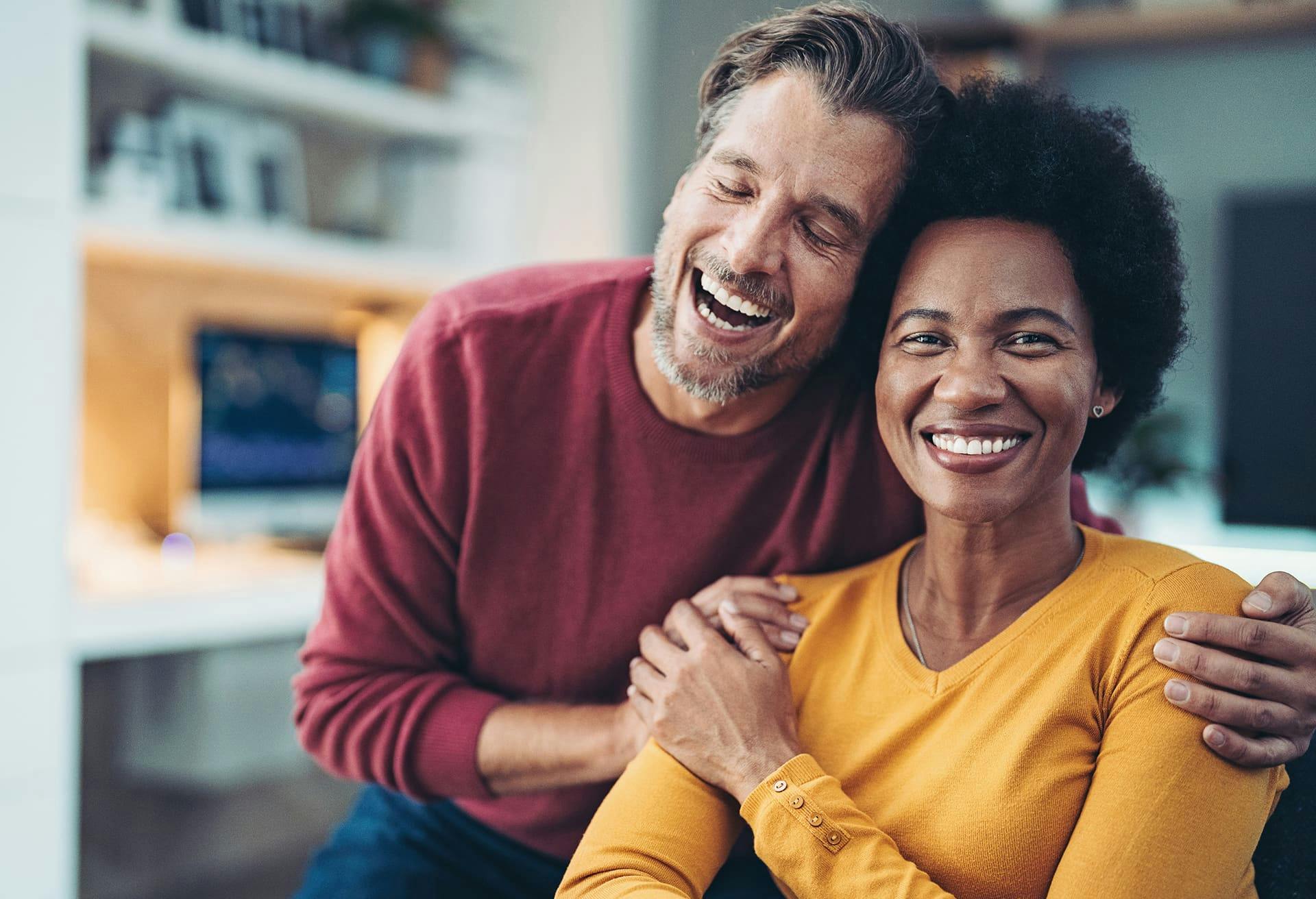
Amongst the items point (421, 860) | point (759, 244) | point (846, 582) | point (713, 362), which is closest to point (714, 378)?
point (713, 362)

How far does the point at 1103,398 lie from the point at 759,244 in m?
0.37

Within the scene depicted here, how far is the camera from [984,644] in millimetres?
1058

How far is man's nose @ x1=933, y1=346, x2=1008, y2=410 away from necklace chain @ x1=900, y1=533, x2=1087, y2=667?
19 centimetres

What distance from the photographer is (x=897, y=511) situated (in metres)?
1.29

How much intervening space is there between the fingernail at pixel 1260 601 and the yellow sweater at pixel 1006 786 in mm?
15

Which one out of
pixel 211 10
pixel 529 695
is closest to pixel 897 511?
pixel 529 695

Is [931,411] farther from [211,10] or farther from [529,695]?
[211,10]

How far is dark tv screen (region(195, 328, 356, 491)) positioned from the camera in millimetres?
2871

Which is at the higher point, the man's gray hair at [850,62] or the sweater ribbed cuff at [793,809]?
the man's gray hair at [850,62]

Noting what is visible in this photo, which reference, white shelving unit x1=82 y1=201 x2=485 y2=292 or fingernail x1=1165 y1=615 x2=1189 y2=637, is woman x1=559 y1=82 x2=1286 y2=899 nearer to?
fingernail x1=1165 y1=615 x2=1189 y2=637

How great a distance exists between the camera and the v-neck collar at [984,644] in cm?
103

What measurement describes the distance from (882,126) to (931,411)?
33cm

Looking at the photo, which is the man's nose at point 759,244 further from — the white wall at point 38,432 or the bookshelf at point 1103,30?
the bookshelf at point 1103,30

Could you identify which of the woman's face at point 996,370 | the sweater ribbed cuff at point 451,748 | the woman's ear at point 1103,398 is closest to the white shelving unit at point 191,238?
the sweater ribbed cuff at point 451,748
